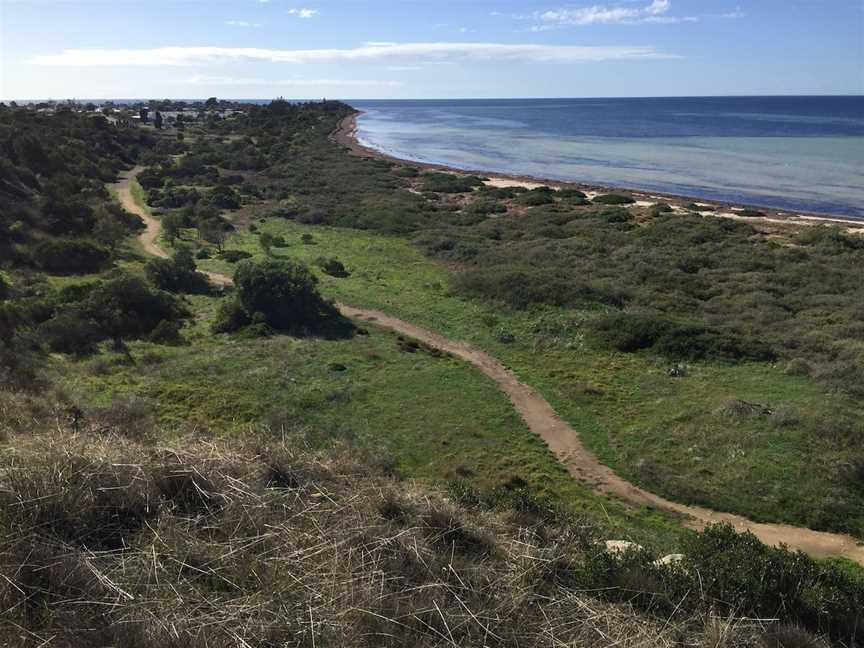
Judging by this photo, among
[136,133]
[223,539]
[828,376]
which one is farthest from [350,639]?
[136,133]

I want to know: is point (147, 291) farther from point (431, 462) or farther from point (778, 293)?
point (778, 293)

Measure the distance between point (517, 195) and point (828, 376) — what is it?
153 feet

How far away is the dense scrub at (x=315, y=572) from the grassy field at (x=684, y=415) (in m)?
6.44

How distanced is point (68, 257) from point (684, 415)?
105 feet

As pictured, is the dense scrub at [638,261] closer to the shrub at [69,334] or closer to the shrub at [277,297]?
the shrub at [277,297]

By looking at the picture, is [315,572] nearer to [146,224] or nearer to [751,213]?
[146,224]

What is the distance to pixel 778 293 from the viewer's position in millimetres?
31391

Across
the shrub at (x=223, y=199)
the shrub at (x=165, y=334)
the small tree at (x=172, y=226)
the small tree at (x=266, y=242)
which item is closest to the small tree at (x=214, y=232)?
the small tree at (x=172, y=226)

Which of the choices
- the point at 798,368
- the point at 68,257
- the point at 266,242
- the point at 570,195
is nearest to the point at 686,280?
the point at 798,368

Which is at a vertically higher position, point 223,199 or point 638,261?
point 223,199

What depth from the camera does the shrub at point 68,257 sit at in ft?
105

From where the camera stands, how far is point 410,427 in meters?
17.7

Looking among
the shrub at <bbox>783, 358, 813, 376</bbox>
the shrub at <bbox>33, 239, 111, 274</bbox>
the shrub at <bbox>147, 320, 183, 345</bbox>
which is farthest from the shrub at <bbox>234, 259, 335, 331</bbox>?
the shrub at <bbox>783, 358, 813, 376</bbox>

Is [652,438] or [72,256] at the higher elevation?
[72,256]
